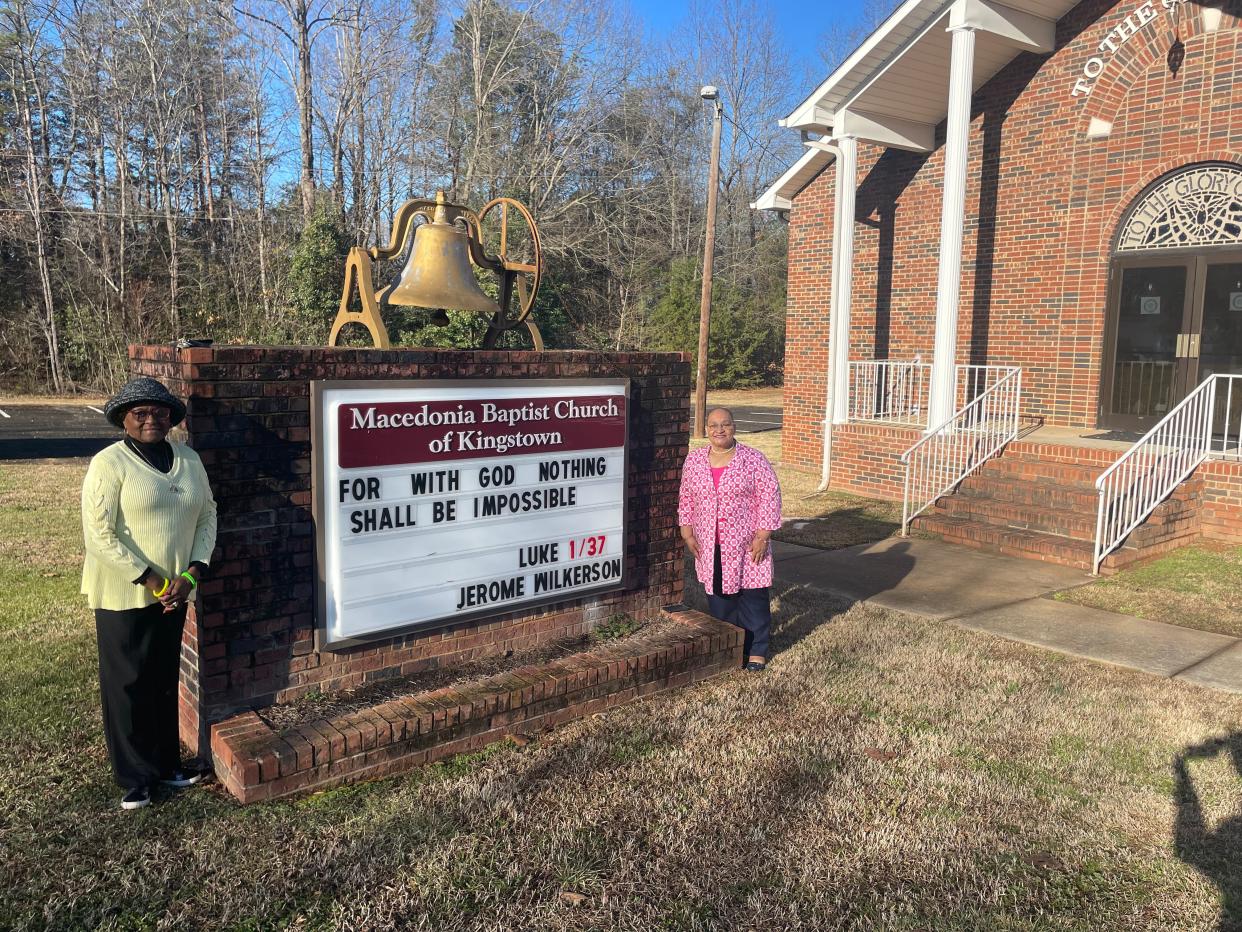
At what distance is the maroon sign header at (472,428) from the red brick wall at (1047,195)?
8.71 meters

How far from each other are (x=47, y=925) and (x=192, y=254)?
3138 cm

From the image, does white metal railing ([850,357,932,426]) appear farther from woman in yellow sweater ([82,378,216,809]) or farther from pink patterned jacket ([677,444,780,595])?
woman in yellow sweater ([82,378,216,809])

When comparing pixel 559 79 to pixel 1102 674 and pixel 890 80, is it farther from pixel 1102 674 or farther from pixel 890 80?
pixel 1102 674

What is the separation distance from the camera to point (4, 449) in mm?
15078

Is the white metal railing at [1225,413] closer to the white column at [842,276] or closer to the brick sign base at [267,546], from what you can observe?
the white column at [842,276]

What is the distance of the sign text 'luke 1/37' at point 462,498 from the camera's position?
13.9ft

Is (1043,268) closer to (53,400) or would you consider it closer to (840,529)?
(840,529)

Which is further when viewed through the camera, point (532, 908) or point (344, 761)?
point (344, 761)

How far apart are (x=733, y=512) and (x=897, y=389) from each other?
9.40 m

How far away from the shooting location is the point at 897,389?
13.9 meters

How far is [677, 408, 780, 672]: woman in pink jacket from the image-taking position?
5.32 m

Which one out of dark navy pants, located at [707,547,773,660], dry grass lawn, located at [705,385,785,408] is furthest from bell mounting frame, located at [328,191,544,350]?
dry grass lawn, located at [705,385,785,408]

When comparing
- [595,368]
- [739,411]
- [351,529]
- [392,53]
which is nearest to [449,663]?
[351,529]

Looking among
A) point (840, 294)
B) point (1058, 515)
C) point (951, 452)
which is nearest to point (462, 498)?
point (1058, 515)
